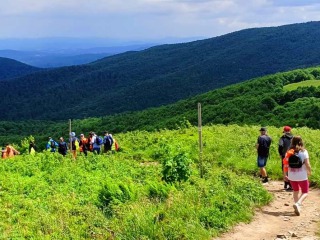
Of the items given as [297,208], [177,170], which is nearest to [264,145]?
[177,170]

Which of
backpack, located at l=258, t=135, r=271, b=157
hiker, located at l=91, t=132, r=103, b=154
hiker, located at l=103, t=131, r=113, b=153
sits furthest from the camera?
hiker, located at l=103, t=131, r=113, b=153

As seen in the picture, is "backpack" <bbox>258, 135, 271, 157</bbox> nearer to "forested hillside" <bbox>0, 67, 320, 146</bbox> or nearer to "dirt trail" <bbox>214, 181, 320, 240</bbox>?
"dirt trail" <bbox>214, 181, 320, 240</bbox>

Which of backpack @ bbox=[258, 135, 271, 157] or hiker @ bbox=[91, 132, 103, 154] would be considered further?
hiker @ bbox=[91, 132, 103, 154]

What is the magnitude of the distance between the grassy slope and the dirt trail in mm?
273

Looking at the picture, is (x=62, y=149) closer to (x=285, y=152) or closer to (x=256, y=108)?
(x=285, y=152)

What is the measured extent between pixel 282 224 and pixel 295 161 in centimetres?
165

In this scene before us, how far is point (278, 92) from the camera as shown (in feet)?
247

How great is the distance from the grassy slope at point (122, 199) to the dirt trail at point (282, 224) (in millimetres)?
273

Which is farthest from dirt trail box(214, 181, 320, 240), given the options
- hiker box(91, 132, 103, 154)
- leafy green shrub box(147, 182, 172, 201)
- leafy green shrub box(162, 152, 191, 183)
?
hiker box(91, 132, 103, 154)

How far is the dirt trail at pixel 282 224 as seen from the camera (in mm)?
9578

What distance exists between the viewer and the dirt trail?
9.58 metres

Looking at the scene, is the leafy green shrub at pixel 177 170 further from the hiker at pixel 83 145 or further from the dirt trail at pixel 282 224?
the hiker at pixel 83 145

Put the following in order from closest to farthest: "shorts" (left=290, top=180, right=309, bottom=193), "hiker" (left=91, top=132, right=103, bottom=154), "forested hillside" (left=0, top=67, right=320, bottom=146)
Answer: "shorts" (left=290, top=180, right=309, bottom=193), "hiker" (left=91, top=132, right=103, bottom=154), "forested hillside" (left=0, top=67, right=320, bottom=146)

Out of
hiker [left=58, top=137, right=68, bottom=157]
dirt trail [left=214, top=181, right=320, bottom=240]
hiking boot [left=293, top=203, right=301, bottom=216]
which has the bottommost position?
dirt trail [left=214, top=181, right=320, bottom=240]
